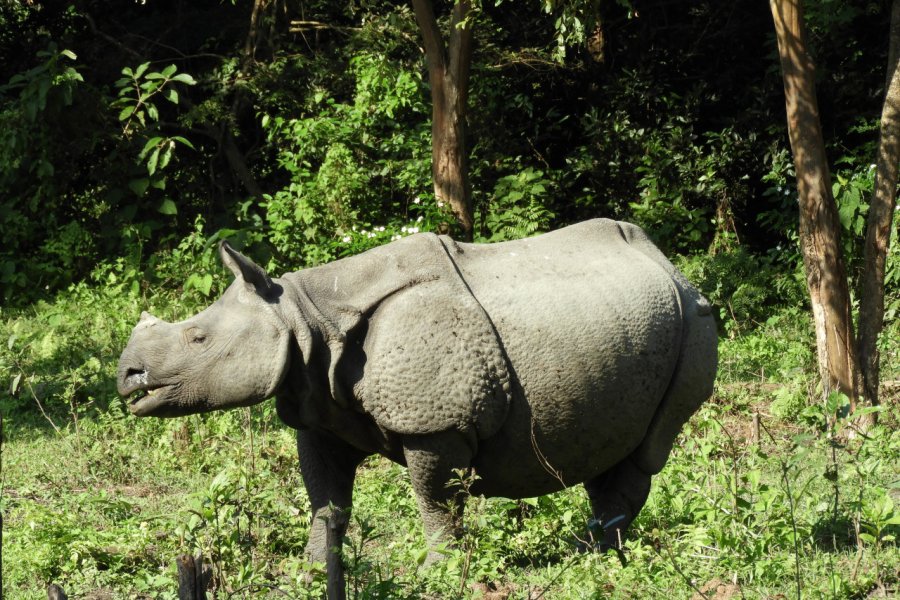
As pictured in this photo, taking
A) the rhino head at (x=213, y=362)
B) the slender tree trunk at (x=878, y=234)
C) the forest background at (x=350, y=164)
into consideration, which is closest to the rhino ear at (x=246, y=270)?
the rhino head at (x=213, y=362)

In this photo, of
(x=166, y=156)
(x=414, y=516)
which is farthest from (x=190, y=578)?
(x=166, y=156)

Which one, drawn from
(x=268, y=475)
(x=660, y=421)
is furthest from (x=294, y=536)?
(x=660, y=421)

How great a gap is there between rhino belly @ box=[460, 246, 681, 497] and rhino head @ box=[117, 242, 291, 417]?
917 millimetres

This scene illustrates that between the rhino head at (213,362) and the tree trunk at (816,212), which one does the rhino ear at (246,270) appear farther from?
the tree trunk at (816,212)

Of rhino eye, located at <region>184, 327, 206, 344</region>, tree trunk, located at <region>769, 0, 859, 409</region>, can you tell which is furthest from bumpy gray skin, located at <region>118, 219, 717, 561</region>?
tree trunk, located at <region>769, 0, 859, 409</region>

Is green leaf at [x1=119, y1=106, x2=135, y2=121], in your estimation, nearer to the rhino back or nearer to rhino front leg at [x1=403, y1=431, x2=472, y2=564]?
the rhino back

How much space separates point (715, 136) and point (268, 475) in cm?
796

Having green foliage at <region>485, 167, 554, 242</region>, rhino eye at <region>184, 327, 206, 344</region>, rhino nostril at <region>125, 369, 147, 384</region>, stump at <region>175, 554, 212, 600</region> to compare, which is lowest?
green foliage at <region>485, 167, 554, 242</region>

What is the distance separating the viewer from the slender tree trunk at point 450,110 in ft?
37.2

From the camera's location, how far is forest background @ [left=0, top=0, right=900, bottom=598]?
356 inches

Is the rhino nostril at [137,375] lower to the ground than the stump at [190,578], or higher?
higher

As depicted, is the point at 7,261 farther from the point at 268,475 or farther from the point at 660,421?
the point at 660,421

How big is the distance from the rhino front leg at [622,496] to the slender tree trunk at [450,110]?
5985 mm

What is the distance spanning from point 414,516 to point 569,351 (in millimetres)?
1685
